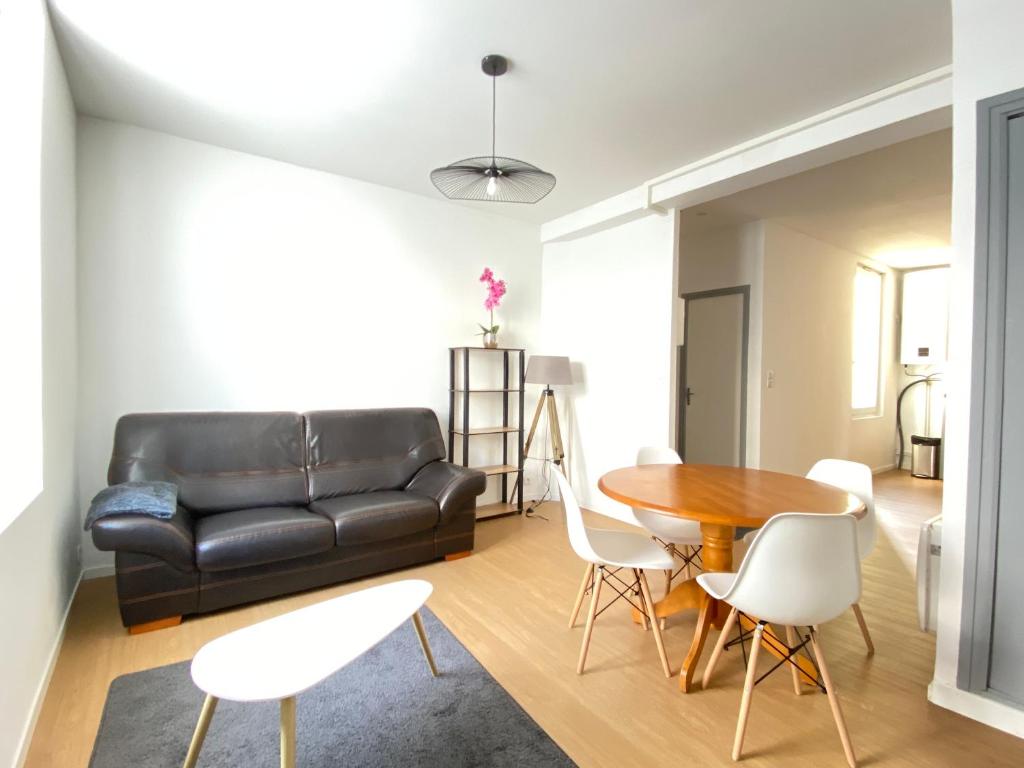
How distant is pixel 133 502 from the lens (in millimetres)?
2318

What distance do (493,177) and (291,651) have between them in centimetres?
203

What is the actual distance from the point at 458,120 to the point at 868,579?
145 inches

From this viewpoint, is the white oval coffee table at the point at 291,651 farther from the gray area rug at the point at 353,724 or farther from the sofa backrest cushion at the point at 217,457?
the sofa backrest cushion at the point at 217,457

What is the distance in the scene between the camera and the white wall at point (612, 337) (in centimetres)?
386

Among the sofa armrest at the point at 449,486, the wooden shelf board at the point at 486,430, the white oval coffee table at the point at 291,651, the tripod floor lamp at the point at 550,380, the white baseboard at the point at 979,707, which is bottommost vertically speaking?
the white baseboard at the point at 979,707

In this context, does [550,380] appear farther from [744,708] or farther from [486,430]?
[744,708]

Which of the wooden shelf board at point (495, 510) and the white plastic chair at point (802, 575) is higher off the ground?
the white plastic chair at point (802, 575)

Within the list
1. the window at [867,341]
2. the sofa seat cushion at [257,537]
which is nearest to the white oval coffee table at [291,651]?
the sofa seat cushion at [257,537]

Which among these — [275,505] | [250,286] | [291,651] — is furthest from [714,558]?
[250,286]

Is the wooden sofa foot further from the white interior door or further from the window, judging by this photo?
the window

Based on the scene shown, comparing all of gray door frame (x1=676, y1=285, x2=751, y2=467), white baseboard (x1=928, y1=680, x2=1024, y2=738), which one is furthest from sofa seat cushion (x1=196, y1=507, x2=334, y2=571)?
gray door frame (x1=676, y1=285, x2=751, y2=467)

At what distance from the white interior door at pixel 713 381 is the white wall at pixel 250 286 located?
2.30 meters

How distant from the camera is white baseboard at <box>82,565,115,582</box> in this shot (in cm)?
287

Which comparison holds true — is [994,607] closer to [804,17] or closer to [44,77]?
[804,17]
